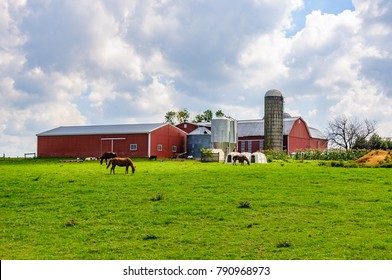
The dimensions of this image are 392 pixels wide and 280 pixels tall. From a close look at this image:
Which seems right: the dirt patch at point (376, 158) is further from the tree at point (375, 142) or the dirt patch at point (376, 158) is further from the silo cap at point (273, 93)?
the tree at point (375, 142)

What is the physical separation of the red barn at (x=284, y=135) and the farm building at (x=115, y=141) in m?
8.47

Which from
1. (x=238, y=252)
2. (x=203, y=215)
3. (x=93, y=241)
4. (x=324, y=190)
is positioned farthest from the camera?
(x=324, y=190)

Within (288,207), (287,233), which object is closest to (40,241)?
(287,233)

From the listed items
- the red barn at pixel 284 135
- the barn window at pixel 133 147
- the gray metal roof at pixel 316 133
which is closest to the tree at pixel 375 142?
the gray metal roof at pixel 316 133

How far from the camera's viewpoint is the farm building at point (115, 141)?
59.8 metres

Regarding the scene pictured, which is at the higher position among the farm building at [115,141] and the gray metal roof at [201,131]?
the gray metal roof at [201,131]

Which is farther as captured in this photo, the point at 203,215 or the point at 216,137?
the point at 216,137

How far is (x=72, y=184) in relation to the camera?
872 inches

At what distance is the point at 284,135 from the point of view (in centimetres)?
6500

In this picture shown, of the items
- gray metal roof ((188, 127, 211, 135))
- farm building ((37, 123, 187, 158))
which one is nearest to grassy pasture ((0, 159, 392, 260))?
farm building ((37, 123, 187, 158))

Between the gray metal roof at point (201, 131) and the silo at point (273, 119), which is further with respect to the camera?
the gray metal roof at point (201, 131)

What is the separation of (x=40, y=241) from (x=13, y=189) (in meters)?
8.84

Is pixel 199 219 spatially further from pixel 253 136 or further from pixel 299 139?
pixel 299 139

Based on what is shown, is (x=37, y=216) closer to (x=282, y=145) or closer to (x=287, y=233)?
(x=287, y=233)
